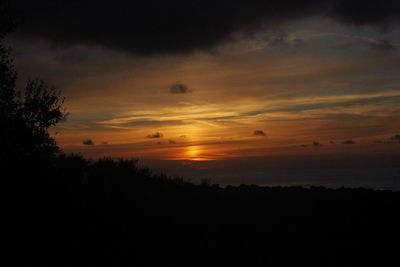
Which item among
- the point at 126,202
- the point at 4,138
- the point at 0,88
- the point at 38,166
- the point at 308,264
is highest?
the point at 0,88

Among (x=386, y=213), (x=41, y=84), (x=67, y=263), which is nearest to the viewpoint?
(x=67, y=263)

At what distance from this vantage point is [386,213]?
18469mm

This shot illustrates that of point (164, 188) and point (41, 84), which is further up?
point (41, 84)

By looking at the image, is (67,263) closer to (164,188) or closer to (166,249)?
(166,249)

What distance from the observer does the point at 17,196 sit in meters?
16.6

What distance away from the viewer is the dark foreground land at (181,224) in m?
13.9

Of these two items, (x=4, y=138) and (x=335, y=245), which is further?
(x=4, y=138)

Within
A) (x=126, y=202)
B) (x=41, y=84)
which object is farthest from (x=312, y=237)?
(x=41, y=84)

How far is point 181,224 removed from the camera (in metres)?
17.3

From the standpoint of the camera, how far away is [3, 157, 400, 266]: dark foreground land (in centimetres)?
1395

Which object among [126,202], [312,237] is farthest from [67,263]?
[312,237]

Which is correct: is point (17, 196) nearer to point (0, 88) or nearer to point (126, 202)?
point (126, 202)

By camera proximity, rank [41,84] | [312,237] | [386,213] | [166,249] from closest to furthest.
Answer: [166,249], [312,237], [386,213], [41,84]

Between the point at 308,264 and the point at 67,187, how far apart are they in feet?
35.7
